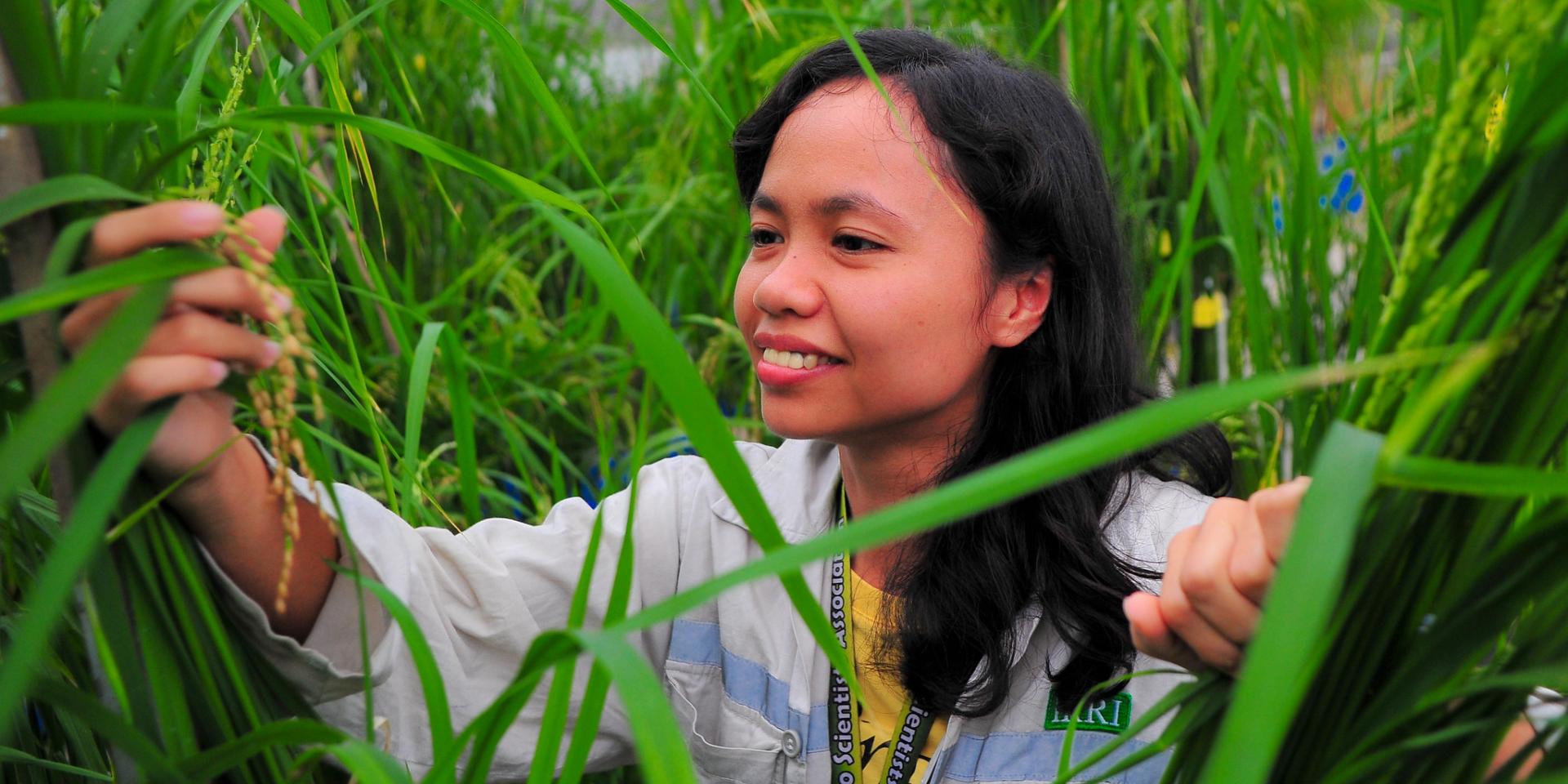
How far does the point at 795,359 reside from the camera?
116 cm

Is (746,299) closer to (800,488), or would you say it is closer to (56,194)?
(800,488)

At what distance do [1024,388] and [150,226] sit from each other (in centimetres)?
92

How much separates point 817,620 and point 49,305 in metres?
0.32

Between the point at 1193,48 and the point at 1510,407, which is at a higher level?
the point at 1193,48

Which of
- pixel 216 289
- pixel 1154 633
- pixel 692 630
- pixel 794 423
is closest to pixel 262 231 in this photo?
pixel 216 289

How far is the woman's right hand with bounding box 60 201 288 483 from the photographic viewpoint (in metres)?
0.57

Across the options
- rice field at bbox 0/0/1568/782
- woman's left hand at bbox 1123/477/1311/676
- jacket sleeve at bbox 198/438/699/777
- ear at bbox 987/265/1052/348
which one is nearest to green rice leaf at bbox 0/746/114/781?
rice field at bbox 0/0/1568/782

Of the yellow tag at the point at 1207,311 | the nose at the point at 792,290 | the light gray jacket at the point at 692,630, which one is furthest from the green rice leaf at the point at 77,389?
the yellow tag at the point at 1207,311

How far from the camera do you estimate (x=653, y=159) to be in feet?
6.42

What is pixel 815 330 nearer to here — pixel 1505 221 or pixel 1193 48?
pixel 1505 221

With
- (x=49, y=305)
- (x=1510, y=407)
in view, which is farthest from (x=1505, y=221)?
(x=49, y=305)

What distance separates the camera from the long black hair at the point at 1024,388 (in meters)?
1.19

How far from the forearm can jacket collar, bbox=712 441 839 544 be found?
55cm

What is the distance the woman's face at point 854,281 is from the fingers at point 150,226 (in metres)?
0.62
